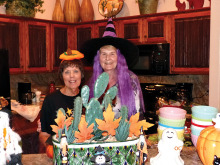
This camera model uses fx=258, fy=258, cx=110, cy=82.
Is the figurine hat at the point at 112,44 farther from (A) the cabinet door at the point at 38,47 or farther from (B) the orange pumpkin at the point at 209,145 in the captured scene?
(A) the cabinet door at the point at 38,47

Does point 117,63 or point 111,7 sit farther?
point 111,7

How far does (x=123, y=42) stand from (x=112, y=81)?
0.88 ft

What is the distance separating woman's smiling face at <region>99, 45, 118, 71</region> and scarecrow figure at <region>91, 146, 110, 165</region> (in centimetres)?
98

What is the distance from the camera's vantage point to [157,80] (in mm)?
3725

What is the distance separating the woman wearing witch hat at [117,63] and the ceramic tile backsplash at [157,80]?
1.85 metres

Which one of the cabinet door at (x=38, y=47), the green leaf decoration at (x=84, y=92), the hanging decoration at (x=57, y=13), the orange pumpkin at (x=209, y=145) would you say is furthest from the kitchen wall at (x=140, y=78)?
the green leaf decoration at (x=84, y=92)

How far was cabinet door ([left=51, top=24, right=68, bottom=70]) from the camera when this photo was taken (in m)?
3.87

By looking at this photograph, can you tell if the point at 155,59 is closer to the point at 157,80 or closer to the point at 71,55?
the point at 157,80

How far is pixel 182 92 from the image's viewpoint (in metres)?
3.22

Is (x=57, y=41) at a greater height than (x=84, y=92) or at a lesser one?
greater

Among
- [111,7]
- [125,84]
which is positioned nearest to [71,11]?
[111,7]

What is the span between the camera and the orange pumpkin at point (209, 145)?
83 cm

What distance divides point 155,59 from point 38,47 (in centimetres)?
167

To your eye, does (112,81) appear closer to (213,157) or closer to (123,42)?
(123,42)
